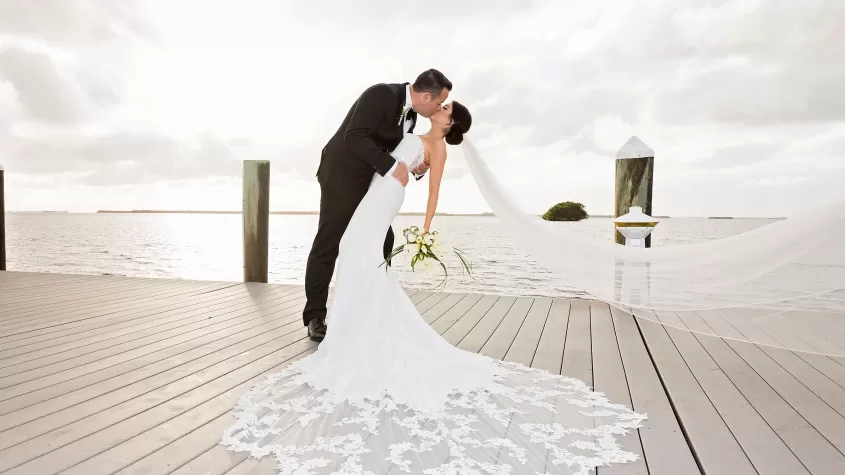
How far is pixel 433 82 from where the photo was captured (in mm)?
2391

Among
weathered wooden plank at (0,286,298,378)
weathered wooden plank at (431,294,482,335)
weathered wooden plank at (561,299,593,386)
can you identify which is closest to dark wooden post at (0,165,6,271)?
weathered wooden plank at (0,286,298,378)

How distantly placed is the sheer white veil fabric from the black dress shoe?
1299 millimetres

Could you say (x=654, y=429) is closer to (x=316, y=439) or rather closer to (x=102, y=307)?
(x=316, y=439)

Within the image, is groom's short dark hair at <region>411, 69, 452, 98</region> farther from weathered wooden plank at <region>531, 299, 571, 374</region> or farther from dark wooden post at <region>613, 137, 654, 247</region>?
dark wooden post at <region>613, 137, 654, 247</region>

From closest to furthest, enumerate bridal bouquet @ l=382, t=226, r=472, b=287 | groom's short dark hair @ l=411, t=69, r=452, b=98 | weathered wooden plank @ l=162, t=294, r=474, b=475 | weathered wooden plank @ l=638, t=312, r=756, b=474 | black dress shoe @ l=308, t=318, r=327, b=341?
1. weathered wooden plank @ l=162, t=294, r=474, b=475
2. weathered wooden plank @ l=638, t=312, r=756, b=474
3. bridal bouquet @ l=382, t=226, r=472, b=287
4. groom's short dark hair @ l=411, t=69, r=452, b=98
5. black dress shoe @ l=308, t=318, r=327, b=341

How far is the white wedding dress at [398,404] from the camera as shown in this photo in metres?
1.59

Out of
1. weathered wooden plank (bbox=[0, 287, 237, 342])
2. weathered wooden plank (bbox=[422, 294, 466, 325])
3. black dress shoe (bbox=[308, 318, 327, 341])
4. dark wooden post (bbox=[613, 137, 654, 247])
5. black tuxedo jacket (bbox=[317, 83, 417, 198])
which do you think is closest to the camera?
black tuxedo jacket (bbox=[317, 83, 417, 198])

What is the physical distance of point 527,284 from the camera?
10906 mm

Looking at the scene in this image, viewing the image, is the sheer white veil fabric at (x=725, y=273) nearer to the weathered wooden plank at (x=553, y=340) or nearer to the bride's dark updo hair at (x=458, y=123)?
the bride's dark updo hair at (x=458, y=123)

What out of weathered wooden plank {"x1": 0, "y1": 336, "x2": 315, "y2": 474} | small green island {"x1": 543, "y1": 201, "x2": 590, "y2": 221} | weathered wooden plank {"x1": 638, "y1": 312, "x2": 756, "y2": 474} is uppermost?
small green island {"x1": 543, "y1": 201, "x2": 590, "y2": 221}

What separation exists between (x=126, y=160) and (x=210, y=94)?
48.6ft

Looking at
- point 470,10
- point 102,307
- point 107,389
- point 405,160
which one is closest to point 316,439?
point 107,389

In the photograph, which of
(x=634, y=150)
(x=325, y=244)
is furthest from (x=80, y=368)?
(x=634, y=150)

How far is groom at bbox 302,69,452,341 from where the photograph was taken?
2461mm
